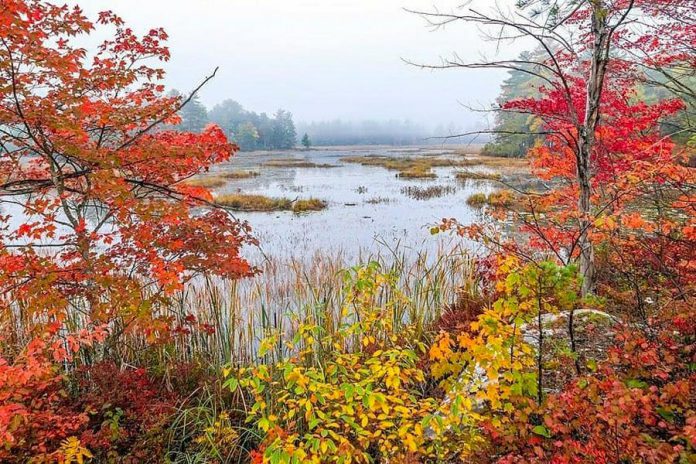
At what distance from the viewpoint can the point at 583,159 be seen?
13.9 feet

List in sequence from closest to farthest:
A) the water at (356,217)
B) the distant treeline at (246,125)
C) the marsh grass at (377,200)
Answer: the water at (356,217)
the marsh grass at (377,200)
the distant treeline at (246,125)

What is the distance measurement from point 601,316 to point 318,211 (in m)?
13.9

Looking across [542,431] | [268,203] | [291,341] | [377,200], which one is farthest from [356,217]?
[542,431]

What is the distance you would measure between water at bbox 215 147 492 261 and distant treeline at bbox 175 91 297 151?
37416 mm

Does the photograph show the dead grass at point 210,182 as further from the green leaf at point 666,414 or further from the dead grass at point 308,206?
the green leaf at point 666,414

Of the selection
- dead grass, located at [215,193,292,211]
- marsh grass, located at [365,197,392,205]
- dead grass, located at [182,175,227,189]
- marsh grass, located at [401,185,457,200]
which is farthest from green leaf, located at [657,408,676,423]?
dead grass, located at [182,175,227,189]

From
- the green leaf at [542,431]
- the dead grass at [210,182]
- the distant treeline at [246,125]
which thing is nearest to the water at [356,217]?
the dead grass at [210,182]

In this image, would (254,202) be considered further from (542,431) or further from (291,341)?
(542,431)

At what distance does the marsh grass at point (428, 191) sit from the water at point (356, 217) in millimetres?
323

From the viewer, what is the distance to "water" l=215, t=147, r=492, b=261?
36.0 feet

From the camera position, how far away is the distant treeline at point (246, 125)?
2307 inches

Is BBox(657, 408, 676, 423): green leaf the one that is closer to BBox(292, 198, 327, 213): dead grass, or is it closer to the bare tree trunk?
the bare tree trunk

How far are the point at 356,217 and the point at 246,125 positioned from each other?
54.9 m

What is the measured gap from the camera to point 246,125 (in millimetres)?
65000
